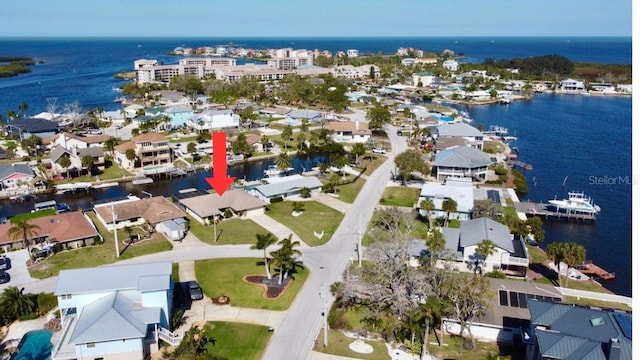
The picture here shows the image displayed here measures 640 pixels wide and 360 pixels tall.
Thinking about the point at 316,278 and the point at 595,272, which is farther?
the point at 595,272

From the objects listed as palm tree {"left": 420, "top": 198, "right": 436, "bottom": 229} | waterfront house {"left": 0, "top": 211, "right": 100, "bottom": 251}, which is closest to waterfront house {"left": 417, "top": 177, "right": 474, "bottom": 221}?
palm tree {"left": 420, "top": 198, "right": 436, "bottom": 229}

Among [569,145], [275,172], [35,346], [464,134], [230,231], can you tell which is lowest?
[35,346]

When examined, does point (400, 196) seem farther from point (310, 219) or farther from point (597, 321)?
point (597, 321)

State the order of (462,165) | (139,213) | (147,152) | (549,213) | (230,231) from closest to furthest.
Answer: (230,231), (139,213), (549,213), (462,165), (147,152)

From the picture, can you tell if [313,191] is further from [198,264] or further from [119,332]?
[119,332]

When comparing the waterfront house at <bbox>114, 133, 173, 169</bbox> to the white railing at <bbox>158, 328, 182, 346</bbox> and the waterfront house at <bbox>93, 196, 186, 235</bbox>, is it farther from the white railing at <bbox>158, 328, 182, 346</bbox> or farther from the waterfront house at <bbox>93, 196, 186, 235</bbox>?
the white railing at <bbox>158, 328, 182, 346</bbox>

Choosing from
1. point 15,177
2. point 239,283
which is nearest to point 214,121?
point 15,177

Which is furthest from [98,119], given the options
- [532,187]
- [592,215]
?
[592,215]
